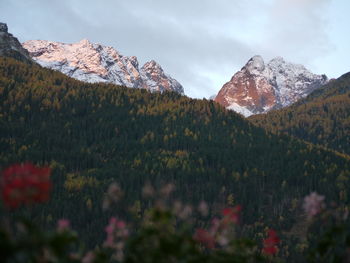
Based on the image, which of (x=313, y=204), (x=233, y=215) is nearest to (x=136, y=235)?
(x=233, y=215)

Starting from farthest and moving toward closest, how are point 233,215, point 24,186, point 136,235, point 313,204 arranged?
point 313,204 → point 233,215 → point 136,235 → point 24,186

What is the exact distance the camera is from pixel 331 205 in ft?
45.2

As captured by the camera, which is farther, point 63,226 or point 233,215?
point 233,215

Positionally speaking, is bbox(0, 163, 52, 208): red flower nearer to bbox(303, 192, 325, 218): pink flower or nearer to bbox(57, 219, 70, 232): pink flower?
bbox(57, 219, 70, 232): pink flower

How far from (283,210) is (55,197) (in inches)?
3636

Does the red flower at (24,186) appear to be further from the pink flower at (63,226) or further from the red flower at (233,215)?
the red flower at (233,215)

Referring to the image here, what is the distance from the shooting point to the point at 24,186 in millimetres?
11539

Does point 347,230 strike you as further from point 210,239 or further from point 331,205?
point 210,239

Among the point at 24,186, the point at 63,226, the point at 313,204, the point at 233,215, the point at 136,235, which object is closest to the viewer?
the point at 24,186

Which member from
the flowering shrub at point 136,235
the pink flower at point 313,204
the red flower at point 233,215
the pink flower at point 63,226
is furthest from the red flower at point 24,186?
the pink flower at point 313,204

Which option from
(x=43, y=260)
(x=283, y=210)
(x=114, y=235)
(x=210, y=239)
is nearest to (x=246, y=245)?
(x=210, y=239)

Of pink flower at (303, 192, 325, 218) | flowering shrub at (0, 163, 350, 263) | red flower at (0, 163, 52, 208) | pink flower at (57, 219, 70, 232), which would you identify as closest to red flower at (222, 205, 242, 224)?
flowering shrub at (0, 163, 350, 263)

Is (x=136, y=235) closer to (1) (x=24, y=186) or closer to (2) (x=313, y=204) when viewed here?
(1) (x=24, y=186)

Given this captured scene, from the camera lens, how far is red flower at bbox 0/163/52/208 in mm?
11312
